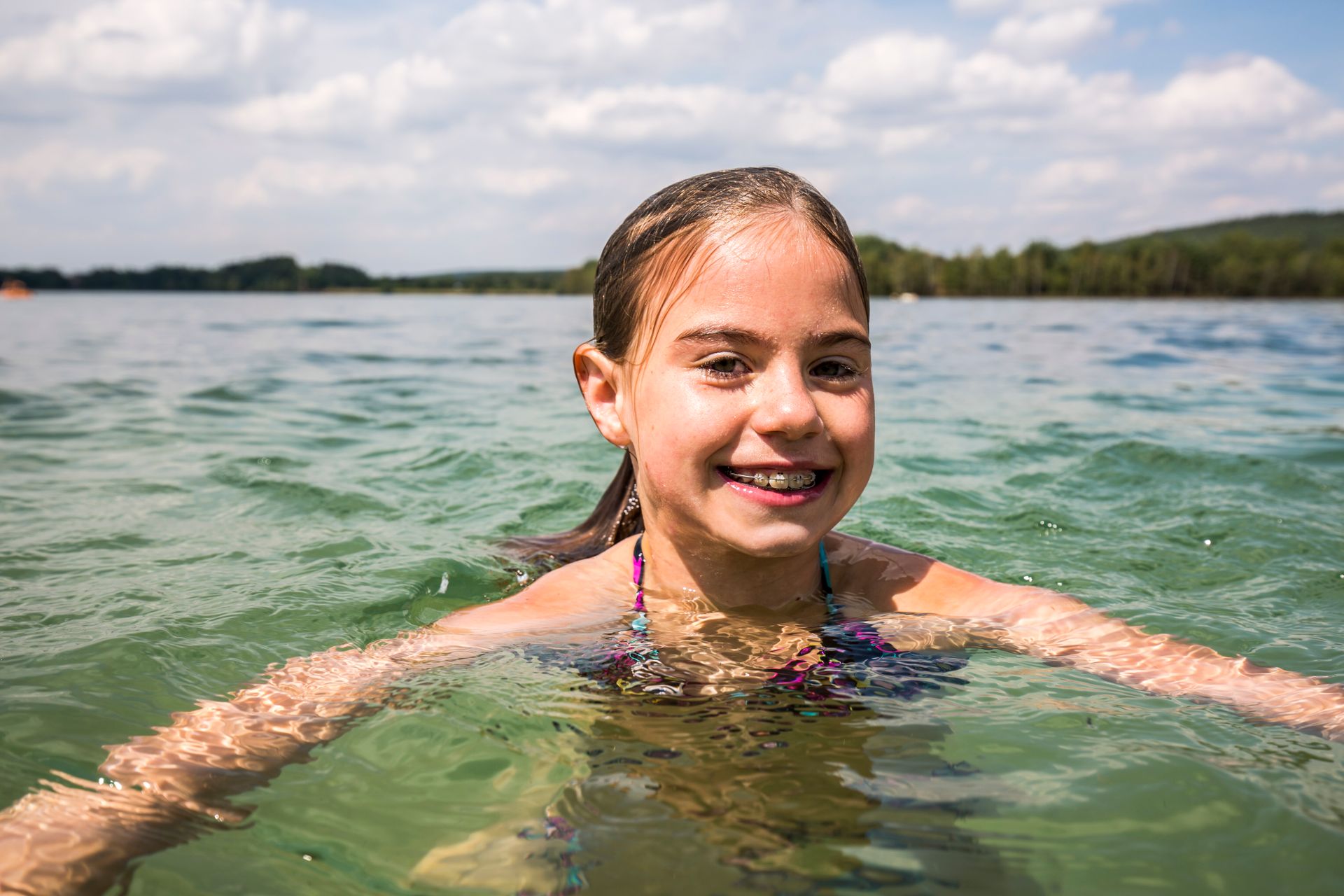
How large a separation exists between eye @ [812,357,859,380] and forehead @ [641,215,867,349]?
12cm

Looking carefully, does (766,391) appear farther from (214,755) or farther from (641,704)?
(214,755)

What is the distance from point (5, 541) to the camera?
15.2 feet

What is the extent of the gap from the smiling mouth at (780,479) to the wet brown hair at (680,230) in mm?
501

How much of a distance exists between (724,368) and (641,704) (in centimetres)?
92

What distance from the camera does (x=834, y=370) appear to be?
8.57 feet

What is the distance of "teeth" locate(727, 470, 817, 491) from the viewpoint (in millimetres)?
2518

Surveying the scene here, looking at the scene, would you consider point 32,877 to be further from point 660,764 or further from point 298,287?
point 298,287

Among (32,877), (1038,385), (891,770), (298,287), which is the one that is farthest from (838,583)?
(298,287)

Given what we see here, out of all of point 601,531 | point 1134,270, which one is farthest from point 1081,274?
point 601,531

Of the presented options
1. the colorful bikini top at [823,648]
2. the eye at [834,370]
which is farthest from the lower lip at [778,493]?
the colorful bikini top at [823,648]

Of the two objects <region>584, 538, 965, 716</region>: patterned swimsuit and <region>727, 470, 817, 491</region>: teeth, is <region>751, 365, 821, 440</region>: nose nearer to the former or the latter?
<region>727, 470, 817, 491</region>: teeth

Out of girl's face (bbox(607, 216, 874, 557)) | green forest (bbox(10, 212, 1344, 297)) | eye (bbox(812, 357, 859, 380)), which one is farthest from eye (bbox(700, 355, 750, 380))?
green forest (bbox(10, 212, 1344, 297))

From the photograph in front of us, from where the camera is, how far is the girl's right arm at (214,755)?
1828 mm

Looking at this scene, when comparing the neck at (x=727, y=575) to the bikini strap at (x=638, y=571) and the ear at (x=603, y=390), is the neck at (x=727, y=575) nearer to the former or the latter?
the bikini strap at (x=638, y=571)
